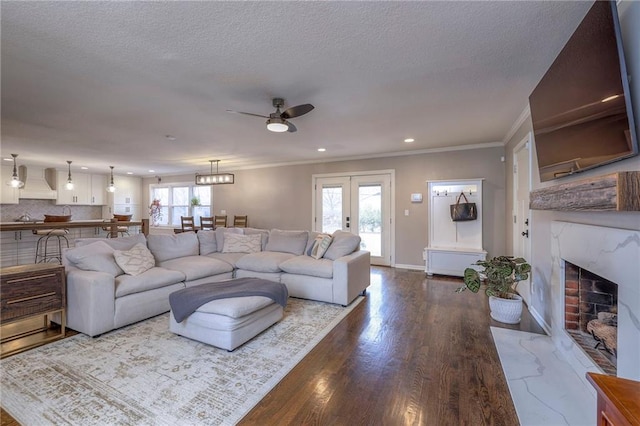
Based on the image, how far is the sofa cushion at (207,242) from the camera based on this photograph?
4574 mm

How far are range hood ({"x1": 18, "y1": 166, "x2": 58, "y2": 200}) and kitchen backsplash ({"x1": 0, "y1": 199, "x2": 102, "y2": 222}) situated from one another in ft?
Answer: 1.25

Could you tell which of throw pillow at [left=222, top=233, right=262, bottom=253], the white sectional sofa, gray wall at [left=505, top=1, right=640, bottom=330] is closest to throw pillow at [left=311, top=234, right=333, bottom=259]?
the white sectional sofa

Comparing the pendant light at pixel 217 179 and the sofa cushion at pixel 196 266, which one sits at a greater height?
the pendant light at pixel 217 179

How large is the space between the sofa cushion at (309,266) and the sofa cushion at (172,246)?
1593mm

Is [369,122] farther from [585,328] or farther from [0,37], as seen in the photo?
[0,37]

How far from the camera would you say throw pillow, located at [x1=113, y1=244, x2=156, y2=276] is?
305 centimetres

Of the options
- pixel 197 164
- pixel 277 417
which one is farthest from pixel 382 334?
pixel 197 164

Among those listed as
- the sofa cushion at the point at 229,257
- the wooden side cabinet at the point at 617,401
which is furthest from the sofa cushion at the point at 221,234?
the wooden side cabinet at the point at 617,401

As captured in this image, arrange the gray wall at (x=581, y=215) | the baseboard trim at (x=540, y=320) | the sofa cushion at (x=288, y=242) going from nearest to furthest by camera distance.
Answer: the gray wall at (x=581, y=215) → the baseboard trim at (x=540, y=320) → the sofa cushion at (x=288, y=242)

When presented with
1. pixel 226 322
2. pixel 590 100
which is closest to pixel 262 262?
pixel 226 322

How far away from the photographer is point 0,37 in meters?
1.82

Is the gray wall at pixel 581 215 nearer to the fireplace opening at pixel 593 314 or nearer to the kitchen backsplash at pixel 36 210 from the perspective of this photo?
the fireplace opening at pixel 593 314

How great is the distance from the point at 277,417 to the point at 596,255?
7.47 ft

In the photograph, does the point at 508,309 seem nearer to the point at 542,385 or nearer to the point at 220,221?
the point at 542,385
